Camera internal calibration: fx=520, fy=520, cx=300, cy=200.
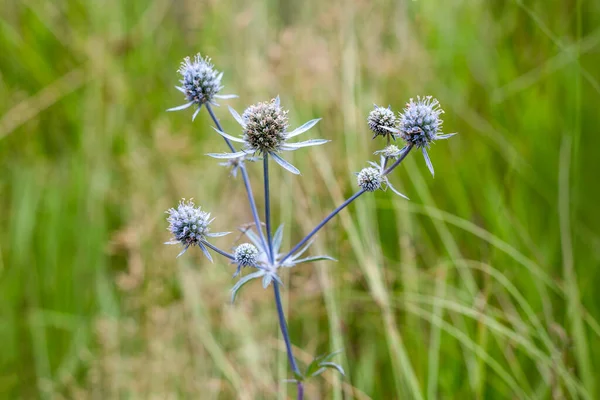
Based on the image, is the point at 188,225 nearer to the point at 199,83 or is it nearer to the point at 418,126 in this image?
the point at 199,83

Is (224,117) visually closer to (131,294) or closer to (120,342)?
(131,294)

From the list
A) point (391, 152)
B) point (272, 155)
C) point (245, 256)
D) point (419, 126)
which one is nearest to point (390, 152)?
point (391, 152)

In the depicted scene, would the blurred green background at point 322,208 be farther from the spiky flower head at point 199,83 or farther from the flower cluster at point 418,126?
the spiky flower head at point 199,83

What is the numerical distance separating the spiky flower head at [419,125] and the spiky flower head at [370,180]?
12 centimetres

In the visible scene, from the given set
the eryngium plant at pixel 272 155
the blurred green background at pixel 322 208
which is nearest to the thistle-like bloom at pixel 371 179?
the eryngium plant at pixel 272 155

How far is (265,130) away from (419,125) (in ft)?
1.40

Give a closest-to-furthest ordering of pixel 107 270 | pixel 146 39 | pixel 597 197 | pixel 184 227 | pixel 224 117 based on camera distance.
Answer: pixel 184 227 < pixel 597 197 < pixel 107 270 < pixel 224 117 < pixel 146 39

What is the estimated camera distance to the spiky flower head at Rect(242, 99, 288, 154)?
58.3 inches

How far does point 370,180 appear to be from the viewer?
1.38 m

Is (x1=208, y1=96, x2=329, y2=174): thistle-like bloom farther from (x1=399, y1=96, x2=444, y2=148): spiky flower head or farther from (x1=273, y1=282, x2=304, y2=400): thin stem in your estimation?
(x1=273, y1=282, x2=304, y2=400): thin stem

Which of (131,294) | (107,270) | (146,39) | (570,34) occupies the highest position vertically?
(146,39)

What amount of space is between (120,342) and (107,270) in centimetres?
65

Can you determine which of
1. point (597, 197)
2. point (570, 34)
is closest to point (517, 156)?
point (597, 197)

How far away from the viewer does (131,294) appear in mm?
3074
